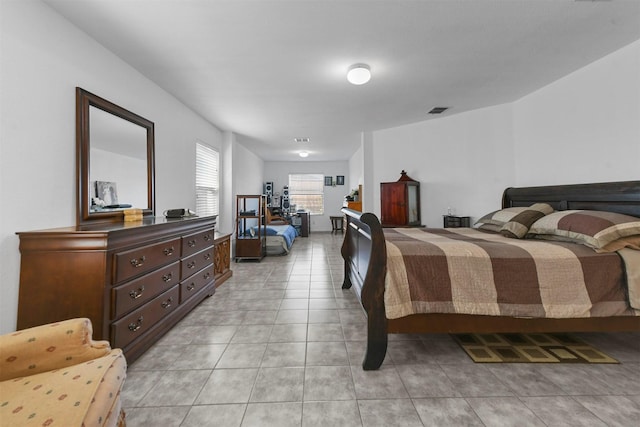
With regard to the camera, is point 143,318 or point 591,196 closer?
point 143,318

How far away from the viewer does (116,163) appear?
7.79 ft

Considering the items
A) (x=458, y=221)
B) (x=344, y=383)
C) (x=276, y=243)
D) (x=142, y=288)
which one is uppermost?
(x=458, y=221)

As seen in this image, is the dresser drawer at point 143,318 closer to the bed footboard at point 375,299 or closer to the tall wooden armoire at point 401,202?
the bed footboard at point 375,299

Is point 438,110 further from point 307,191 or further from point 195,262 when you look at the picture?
point 307,191

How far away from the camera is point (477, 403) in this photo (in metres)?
1.40

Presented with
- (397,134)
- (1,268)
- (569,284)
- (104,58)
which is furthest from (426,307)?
(397,134)

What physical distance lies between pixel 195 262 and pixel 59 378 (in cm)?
182

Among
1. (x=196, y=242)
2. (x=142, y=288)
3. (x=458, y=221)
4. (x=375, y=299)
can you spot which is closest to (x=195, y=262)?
(x=196, y=242)

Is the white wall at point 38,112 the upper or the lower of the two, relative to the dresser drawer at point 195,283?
upper

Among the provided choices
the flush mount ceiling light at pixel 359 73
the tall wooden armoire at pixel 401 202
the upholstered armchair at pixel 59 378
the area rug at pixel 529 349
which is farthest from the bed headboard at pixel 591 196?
the upholstered armchair at pixel 59 378

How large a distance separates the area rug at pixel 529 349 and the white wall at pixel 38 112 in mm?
3100

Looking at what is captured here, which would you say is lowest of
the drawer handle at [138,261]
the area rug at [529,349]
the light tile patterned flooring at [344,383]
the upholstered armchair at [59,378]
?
the light tile patterned flooring at [344,383]

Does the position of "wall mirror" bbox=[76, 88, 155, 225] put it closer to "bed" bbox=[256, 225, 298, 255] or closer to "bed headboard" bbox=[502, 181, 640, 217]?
"bed" bbox=[256, 225, 298, 255]

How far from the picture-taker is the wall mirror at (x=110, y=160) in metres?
2.02
